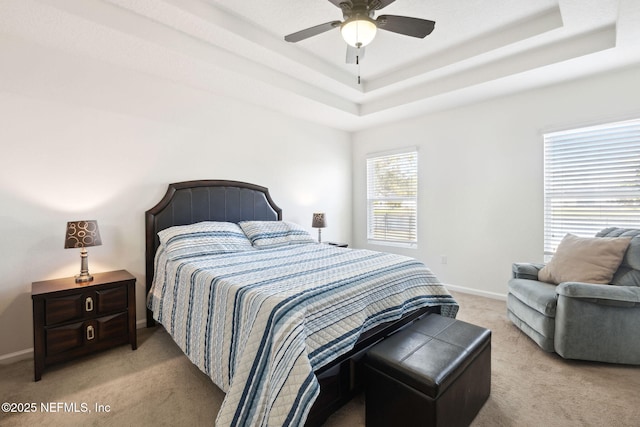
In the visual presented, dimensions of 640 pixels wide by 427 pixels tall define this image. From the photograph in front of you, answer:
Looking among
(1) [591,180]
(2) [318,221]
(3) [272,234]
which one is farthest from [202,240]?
(1) [591,180]

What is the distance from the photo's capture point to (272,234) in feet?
11.0

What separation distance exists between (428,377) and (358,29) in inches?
81.9

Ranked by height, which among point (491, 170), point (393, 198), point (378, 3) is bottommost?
point (393, 198)

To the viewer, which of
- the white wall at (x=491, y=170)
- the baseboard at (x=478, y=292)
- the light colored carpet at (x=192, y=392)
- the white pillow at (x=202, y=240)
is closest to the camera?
the light colored carpet at (x=192, y=392)

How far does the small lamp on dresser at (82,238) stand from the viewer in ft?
7.47

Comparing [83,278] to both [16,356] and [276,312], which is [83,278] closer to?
[16,356]

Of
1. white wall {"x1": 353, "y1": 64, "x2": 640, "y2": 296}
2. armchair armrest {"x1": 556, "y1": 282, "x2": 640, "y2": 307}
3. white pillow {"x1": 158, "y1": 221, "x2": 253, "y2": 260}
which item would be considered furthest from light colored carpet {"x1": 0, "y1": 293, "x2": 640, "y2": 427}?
white wall {"x1": 353, "y1": 64, "x2": 640, "y2": 296}

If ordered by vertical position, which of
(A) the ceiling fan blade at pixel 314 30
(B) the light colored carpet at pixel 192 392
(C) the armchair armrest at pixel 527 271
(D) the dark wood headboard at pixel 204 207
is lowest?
(B) the light colored carpet at pixel 192 392

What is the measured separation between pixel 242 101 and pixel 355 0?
7.03 ft

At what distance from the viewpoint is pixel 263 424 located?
129cm

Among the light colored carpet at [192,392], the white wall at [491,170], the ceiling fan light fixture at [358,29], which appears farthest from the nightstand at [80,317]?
the white wall at [491,170]

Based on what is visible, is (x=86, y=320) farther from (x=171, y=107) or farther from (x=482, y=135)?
(x=482, y=135)

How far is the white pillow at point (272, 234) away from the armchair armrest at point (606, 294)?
242cm

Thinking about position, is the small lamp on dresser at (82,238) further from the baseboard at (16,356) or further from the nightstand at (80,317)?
the baseboard at (16,356)
